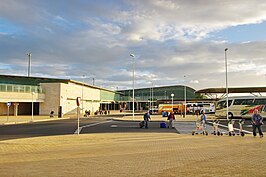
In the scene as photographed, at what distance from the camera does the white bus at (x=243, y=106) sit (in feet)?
135

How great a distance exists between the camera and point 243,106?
1693 inches

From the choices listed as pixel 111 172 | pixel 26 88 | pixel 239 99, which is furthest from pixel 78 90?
pixel 111 172

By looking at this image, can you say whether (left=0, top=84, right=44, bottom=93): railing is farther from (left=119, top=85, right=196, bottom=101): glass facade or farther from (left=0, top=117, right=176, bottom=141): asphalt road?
(left=119, top=85, right=196, bottom=101): glass facade

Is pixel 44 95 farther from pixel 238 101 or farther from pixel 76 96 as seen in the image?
pixel 238 101

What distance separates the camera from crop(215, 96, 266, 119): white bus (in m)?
41.2

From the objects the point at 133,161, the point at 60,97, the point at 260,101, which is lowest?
the point at 133,161

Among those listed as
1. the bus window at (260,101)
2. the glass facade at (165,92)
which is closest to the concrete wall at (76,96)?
the bus window at (260,101)

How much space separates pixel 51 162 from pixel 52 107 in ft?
176

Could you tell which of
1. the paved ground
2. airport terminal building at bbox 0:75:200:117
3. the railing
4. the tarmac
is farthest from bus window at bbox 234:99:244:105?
the railing

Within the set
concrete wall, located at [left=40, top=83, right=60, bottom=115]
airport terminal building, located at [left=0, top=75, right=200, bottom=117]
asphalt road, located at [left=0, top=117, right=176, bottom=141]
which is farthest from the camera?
concrete wall, located at [left=40, top=83, right=60, bottom=115]

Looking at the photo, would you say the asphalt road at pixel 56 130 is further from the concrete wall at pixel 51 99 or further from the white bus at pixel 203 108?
the white bus at pixel 203 108

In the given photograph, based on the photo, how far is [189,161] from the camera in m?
10.2

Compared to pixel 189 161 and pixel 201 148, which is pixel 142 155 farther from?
pixel 201 148

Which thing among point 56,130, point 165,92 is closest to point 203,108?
point 56,130
